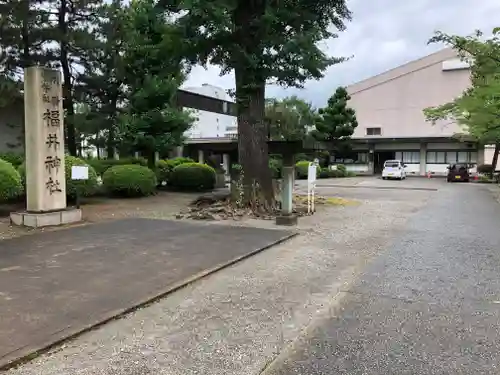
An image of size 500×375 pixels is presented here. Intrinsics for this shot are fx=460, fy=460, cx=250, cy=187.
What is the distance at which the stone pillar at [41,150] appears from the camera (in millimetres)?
9695

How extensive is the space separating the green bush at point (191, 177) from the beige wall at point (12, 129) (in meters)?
6.02

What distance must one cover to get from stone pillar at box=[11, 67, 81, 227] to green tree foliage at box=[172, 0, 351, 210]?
387 cm

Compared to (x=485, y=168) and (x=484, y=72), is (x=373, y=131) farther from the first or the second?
(x=484, y=72)

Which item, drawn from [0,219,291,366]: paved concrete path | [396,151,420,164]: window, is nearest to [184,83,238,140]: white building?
[396,151,420,164]: window

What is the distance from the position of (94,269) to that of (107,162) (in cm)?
1216

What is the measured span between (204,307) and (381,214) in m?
9.31

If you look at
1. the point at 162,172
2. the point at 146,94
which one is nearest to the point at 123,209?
the point at 146,94

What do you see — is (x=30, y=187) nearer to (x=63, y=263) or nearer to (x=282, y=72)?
(x=63, y=263)

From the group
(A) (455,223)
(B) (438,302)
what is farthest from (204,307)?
(A) (455,223)

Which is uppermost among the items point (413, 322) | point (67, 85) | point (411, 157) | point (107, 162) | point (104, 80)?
point (104, 80)

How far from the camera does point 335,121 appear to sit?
1521 inches

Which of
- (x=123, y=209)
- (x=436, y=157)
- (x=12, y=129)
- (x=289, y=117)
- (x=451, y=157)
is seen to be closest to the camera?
(x=123, y=209)

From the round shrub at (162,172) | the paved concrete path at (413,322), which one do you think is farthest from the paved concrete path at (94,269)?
the round shrub at (162,172)

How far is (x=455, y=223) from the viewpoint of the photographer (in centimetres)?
1115
